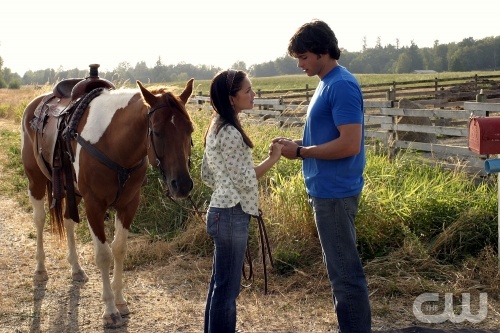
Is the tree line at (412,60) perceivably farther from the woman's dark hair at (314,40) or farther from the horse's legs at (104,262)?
the woman's dark hair at (314,40)

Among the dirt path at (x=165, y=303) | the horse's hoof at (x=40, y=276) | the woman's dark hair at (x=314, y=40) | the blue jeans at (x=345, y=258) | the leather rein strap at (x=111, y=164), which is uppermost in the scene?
the woman's dark hair at (x=314, y=40)

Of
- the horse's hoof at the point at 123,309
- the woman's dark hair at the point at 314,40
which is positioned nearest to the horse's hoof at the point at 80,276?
the horse's hoof at the point at 123,309

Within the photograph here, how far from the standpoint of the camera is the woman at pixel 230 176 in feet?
11.0

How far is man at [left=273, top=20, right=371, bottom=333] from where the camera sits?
3234 millimetres

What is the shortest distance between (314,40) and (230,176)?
34.8 inches

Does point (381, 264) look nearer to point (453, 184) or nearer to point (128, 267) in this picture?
point (453, 184)

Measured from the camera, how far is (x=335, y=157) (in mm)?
3273

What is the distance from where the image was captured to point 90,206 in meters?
4.88

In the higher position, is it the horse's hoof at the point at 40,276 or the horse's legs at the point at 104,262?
the horse's legs at the point at 104,262

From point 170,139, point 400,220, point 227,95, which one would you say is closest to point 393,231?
point 400,220

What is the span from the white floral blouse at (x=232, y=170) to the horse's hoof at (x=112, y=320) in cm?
195

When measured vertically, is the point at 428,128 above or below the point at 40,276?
above

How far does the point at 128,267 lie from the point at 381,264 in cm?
260

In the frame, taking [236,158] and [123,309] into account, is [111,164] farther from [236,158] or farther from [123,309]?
[236,158]
